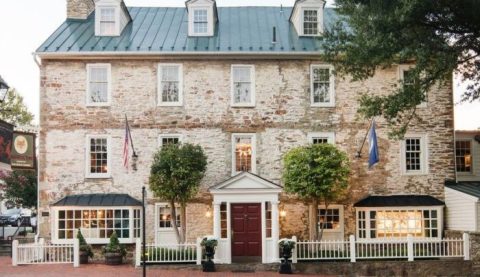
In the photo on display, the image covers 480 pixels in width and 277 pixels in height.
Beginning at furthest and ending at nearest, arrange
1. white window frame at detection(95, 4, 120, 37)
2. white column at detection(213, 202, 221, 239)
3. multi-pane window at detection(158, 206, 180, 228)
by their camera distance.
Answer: white window frame at detection(95, 4, 120, 37)
multi-pane window at detection(158, 206, 180, 228)
white column at detection(213, 202, 221, 239)

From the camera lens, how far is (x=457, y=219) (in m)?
25.3

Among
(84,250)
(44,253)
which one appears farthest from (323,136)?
(44,253)

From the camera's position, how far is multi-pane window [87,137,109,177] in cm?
2594

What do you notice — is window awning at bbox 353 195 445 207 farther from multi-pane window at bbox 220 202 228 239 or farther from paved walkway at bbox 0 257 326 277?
paved walkway at bbox 0 257 326 277

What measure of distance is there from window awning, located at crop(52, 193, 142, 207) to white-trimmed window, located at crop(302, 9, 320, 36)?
32.7 ft

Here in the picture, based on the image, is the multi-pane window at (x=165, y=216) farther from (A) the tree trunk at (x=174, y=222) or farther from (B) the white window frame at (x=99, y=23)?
(B) the white window frame at (x=99, y=23)

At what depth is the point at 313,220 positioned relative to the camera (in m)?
25.3

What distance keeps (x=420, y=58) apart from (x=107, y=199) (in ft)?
43.4

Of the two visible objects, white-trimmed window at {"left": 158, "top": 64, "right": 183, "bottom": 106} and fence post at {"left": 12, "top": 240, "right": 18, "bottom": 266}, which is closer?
fence post at {"left": 12, "top": 240, "right": 18, "bottom": 266}

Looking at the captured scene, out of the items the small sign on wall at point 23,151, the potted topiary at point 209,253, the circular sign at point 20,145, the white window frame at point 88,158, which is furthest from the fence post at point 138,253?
the circular sign at point 20,145

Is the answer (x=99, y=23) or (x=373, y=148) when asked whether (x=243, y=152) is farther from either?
(x=99, y=23)

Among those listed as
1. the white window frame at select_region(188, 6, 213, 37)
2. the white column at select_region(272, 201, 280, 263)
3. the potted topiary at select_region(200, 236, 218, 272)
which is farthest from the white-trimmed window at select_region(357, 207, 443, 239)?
the white window frame at select_region(188, 6, 213, 37)

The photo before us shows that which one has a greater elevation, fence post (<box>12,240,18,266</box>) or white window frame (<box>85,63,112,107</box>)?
white window frame (<box>85,63,112,107</box>)

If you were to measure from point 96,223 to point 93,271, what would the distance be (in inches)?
153
